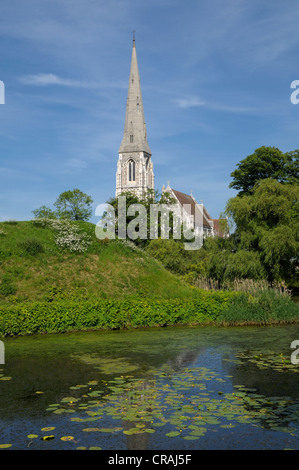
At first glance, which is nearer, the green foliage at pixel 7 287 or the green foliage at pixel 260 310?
the green foliage at pixel 260 310

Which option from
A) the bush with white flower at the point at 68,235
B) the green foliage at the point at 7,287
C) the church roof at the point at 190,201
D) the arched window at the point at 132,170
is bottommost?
the green foliage at the point at 7,287

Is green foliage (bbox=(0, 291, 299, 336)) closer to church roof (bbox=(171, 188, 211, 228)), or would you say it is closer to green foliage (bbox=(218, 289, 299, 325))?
green foliage (bbox=(218, 289, 299, 325))

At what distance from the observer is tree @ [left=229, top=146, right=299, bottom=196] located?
59.1 m

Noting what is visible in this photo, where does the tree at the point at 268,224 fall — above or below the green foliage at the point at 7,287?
above

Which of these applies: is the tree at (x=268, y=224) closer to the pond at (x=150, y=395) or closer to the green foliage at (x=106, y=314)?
the green foliage at (x=106, y=314)

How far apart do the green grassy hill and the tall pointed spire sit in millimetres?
89867

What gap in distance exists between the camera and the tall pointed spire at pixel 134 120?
115062 millimetres

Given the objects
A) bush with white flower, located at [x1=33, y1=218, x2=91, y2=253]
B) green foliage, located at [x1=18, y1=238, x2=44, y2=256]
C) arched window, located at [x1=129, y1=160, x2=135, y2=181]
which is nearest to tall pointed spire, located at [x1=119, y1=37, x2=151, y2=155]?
arched window, located at [x1=129, y1=160, x2=135, y2=181]

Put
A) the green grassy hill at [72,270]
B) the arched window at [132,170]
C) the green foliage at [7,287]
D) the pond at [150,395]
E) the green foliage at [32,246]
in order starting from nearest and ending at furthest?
the pond at [150,395]
the green foliage at [7,287]
the green grassy hill at [72,270]
the green foliage at [32,246]
the arched window at [132,170]

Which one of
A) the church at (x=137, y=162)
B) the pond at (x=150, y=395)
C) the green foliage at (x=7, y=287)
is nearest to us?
the pond at (x=150, y=395)

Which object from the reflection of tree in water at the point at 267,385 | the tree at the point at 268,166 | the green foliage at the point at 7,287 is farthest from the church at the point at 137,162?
the reflection of tree in water at the point at 267,385

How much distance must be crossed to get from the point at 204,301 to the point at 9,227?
14.7m

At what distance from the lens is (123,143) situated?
409 feet

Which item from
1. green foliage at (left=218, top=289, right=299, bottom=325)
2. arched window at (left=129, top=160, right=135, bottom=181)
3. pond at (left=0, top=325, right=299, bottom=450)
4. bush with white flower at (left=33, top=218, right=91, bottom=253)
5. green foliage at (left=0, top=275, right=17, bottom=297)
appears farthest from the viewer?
arched window at (left=129, top=160, right=135, bottom=181)
